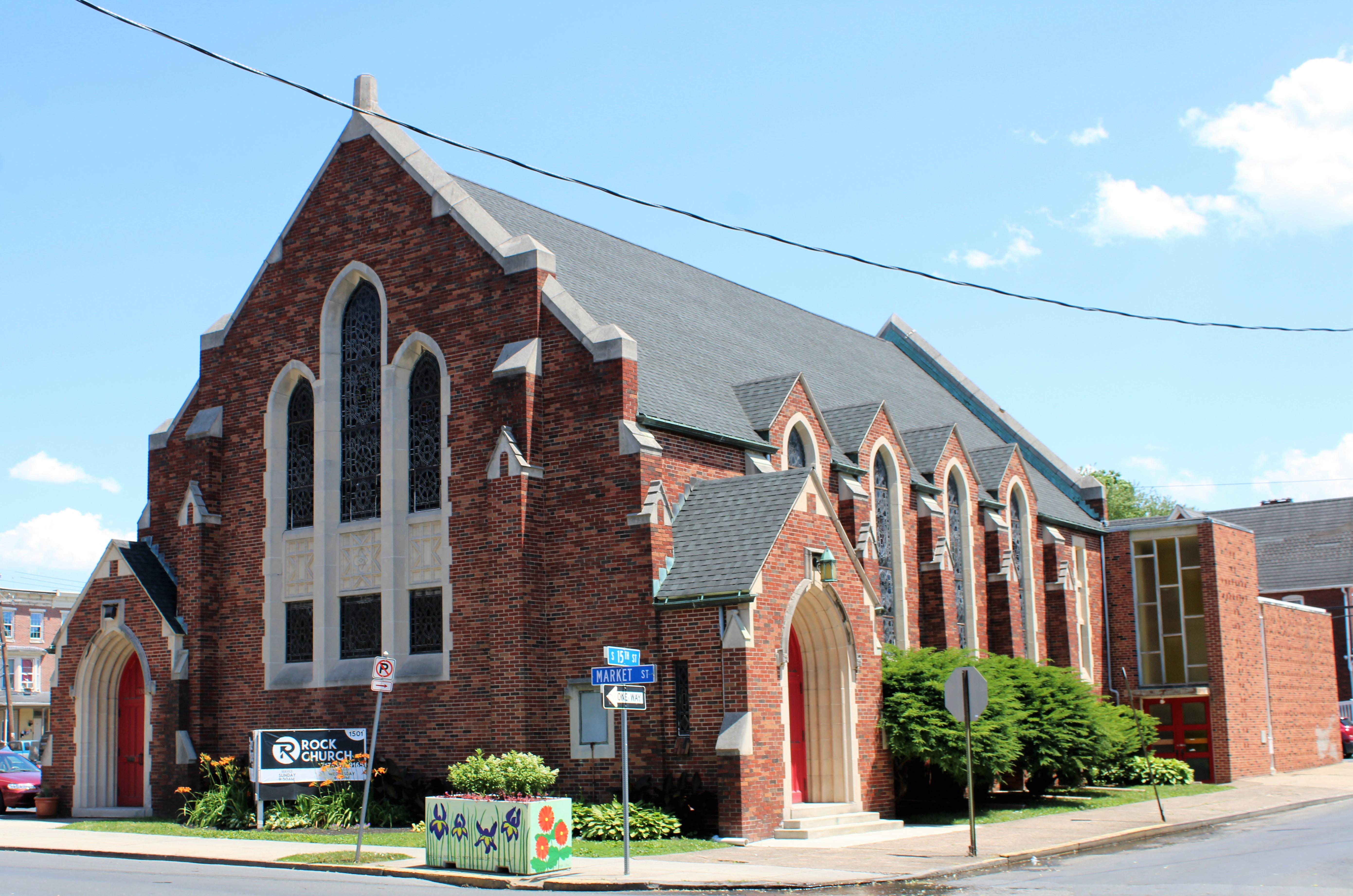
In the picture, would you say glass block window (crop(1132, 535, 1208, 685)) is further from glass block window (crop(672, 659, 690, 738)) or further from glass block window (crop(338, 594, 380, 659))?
glass block window (crop(338, 594, 380, 659))

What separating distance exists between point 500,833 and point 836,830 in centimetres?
599

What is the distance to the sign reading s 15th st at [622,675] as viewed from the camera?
51.0 ft

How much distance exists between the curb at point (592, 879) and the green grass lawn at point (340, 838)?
75cm

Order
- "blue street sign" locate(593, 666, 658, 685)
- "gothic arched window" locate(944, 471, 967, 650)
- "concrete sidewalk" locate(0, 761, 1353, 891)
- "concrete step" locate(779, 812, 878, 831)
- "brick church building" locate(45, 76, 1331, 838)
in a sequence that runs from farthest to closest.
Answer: "gothic arched window" locate(944, 471, 967, 650) → "brick church building" locate(45, 76, 1331, 838) → "concrete step" locate(779, 812, 878, 831) → "blue street sign" locate(593, 666, 658, 685) → "concrete sidewalk" locate(0, 761, 1353, 891)

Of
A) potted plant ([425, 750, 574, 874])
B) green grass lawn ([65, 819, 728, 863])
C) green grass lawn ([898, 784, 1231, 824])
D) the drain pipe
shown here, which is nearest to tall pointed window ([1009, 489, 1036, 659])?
the drain pipe

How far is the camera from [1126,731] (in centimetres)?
2725

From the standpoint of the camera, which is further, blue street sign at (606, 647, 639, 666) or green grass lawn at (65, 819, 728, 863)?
green grass lawn at (65, 819, 728, 863)

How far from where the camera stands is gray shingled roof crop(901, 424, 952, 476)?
A: 2966cm

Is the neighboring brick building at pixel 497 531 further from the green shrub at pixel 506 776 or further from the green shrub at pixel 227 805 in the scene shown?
the green shrub at pixel 227 805

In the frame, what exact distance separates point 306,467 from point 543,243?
6.24 m

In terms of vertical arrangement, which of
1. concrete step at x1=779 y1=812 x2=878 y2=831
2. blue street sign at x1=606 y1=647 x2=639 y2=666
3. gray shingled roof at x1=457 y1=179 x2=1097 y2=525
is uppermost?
gray shingled roof at x1=457 y1=179 x2=1097 y2=525

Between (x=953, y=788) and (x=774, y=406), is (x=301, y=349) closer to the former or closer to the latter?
(x=774, y=406)

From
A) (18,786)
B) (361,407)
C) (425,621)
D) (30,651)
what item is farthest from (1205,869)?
(30,651)

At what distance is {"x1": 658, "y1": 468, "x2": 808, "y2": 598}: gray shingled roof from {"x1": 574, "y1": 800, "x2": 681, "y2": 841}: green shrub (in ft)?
10.3
